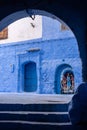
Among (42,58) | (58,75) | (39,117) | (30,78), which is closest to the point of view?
(39,117)

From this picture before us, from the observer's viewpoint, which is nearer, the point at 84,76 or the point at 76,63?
the point at 84,76

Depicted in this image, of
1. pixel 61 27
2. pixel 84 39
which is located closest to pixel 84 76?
pixel 84 39

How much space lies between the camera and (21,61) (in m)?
17.7

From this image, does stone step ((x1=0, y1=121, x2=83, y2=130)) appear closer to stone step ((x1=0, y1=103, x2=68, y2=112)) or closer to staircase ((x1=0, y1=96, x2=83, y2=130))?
staircase ((x1=0, y1=96, x2=83, y2=130))

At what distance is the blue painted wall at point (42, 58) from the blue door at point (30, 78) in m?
0.22

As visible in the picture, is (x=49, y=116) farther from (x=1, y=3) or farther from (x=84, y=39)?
(x=1, y=3)

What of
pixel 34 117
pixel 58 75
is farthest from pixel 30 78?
pixel 34 117

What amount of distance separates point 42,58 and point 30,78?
1443mm

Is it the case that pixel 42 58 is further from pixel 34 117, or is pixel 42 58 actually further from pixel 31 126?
pixel 31 126

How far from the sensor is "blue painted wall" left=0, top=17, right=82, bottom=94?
1553cm

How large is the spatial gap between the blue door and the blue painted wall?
0.22m

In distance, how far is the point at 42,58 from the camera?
16688 mm

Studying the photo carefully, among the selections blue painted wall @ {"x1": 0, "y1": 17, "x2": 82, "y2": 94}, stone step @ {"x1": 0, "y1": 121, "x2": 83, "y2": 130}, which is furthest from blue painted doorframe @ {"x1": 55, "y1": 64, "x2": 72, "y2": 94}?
stone step @ {"x1": 0, "y1": 121, "x2": 83, "y2": 130}

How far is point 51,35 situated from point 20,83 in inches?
125
